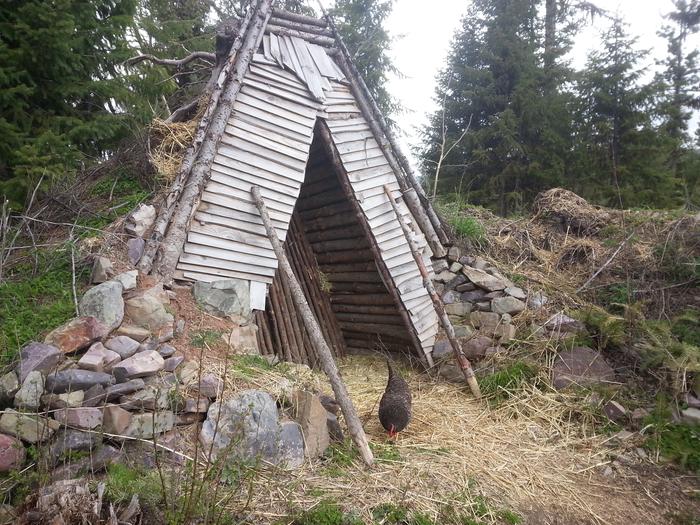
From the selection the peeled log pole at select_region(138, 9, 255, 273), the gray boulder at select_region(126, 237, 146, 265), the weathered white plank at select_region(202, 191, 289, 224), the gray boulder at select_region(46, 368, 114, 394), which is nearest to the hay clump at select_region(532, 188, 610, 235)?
the weathered white plank at select_region(202, 191, 289, 224)

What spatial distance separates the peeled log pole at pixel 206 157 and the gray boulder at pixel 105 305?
0.63 meters

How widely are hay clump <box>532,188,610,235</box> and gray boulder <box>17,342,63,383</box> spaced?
679 cm

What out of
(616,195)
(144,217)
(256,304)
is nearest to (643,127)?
(616,195)

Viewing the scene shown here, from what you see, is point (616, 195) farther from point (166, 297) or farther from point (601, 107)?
point (166, 297)

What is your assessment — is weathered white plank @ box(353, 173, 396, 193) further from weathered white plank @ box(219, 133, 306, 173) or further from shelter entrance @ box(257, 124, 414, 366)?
weathered white plank @ box(219, 133, 306, 173)

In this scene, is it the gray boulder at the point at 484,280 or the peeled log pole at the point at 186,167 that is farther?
the gray boulder at the point at 484,280

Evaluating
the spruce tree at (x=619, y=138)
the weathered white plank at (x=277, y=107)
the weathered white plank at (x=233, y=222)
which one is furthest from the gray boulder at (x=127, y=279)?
the spruce tree at (x=619, y=138)

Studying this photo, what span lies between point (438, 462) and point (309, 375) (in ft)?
4.54

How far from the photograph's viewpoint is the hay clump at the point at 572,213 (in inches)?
275

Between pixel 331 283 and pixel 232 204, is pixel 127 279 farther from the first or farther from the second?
pixel 331 283

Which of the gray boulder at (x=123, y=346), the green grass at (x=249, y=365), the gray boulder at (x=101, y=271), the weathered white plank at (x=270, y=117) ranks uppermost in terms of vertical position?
the weathered white plank at (x=270, y=117)

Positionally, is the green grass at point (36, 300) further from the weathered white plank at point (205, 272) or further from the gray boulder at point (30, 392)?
the weathered white plank at point (205, 272)

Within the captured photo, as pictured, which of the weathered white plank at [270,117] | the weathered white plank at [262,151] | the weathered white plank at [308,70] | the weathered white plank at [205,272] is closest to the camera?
the weathered white plank at [205,272]

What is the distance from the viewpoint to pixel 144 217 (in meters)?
4.18
